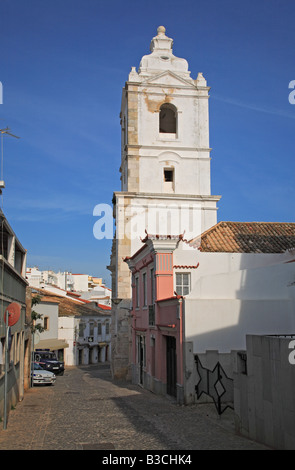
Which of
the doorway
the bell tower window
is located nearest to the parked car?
the doorway

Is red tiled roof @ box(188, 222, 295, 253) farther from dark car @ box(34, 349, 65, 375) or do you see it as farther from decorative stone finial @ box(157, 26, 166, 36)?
dark car @ box(34, 349, 65, 375)

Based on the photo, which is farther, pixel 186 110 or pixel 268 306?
pixel 186 110

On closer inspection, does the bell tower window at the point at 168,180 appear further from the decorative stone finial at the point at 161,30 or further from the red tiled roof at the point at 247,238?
the decorative stone finial at the point at 161,30

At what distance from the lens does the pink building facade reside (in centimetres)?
1748

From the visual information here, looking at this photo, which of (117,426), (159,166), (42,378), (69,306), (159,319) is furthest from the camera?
(69,306)

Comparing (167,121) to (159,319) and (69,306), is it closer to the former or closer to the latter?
(159,319)

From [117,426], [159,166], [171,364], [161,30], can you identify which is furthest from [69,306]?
[117,426]

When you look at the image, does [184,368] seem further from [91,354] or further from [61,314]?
[91,354]

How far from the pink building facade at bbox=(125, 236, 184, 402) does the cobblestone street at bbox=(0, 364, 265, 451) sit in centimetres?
105

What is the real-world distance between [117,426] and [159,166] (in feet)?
67.5

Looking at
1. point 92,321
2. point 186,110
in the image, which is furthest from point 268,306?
point 92,321

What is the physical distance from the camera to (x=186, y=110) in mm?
31922

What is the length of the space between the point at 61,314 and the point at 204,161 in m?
27.2

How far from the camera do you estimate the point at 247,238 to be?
24234 millimetres
